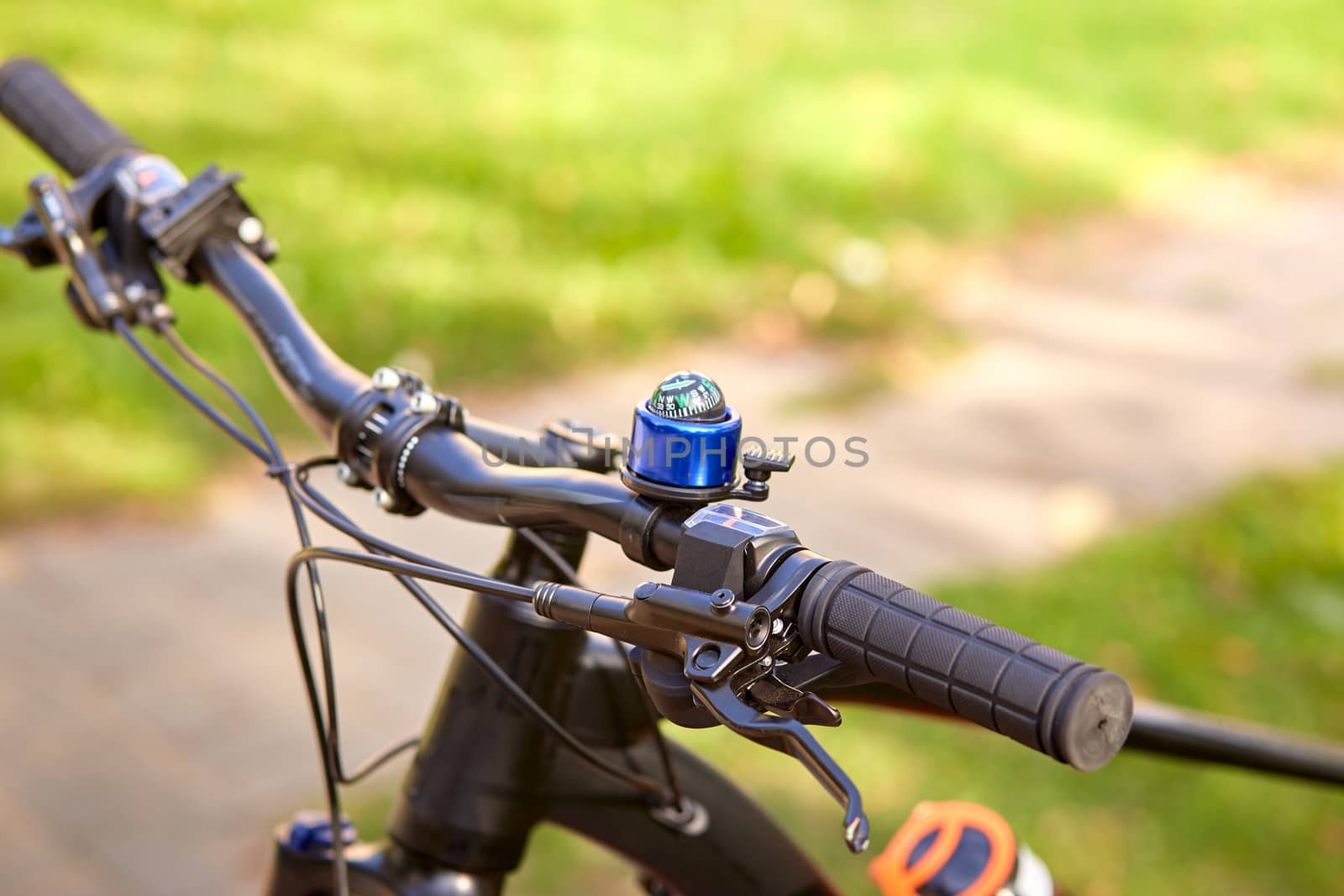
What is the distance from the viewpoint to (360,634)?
371 cm

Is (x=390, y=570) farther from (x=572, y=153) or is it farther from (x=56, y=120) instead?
(x=572, y=153)

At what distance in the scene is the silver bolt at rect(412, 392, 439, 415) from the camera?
1210 mm

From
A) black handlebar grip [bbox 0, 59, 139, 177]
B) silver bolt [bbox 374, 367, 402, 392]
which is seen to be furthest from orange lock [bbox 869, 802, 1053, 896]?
black handlebar grip [bbox 0, 59, 139, 177]

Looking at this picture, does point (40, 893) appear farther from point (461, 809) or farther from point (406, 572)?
point (406, 572)

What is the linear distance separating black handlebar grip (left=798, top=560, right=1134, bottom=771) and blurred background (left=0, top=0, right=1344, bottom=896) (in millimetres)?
2245

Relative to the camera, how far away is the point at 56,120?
161 cm

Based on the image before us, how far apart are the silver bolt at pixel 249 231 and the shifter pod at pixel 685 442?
27.7 inches

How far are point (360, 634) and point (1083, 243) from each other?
4534 mm

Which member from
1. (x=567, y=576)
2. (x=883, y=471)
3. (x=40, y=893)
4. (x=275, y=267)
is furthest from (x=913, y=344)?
(x=567, y=576)

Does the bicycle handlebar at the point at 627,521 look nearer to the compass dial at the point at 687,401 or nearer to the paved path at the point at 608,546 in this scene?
the compass dial at the point at 687,401

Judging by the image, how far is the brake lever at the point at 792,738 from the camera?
2.58 ft

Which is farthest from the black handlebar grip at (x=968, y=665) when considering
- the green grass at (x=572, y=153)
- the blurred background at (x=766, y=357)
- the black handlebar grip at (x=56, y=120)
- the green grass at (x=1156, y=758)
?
the green grass at (x=572, y=153)

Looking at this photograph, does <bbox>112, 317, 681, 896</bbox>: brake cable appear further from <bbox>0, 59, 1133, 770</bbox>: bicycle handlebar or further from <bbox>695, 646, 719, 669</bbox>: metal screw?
<bbox>695, 646, 719, 669</bbox>: metal screw

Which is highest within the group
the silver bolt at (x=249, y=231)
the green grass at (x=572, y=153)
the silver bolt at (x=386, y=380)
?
the green grass at (x=572, y=153)
